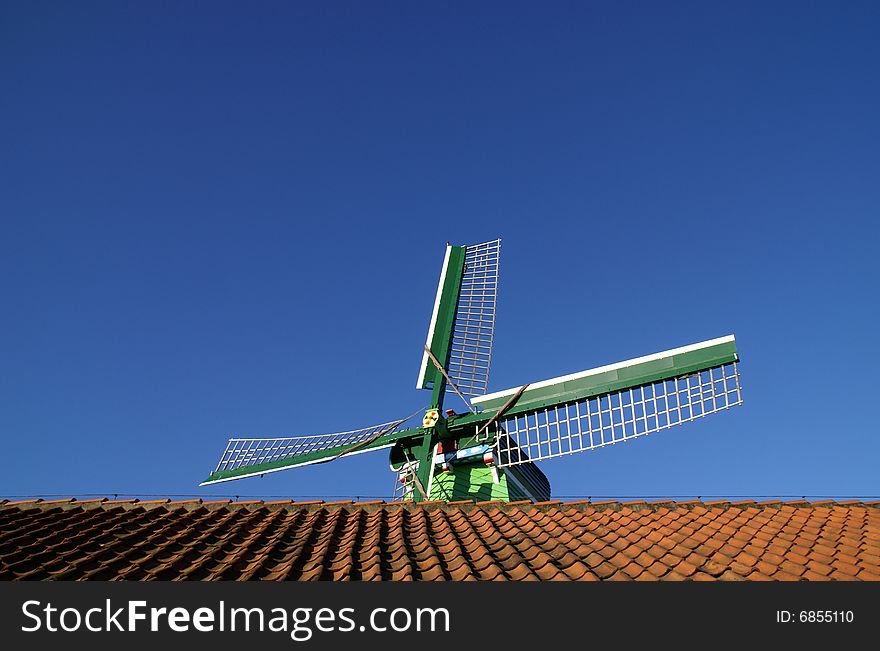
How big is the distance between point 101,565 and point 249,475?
41.3ft

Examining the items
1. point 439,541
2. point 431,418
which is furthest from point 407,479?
point 439,541

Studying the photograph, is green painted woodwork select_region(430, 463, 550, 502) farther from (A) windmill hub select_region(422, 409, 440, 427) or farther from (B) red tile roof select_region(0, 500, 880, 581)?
(B) red tile roof select_region(0, 500, 880, 581)

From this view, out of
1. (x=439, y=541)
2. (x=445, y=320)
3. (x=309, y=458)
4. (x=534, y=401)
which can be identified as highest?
(x=445, y=320)

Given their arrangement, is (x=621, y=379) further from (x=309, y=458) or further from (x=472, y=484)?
(x=309, y=458)

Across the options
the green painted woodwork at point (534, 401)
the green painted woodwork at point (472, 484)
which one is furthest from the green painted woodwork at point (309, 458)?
the green painted woodwork at point (472, 484)

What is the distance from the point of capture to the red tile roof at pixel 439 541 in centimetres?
543

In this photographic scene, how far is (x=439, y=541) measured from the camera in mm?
6551

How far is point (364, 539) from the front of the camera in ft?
21.4

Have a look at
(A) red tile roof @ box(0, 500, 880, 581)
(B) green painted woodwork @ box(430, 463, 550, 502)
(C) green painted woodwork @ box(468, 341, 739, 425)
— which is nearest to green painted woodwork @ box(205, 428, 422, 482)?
(B) green painted woodwork @ box(430, 463, 550, 502)

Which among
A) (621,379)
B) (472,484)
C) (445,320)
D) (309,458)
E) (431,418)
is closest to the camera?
(621,379)

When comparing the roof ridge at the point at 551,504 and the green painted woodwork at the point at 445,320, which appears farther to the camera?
the green painted woodwork at the point at 445,320

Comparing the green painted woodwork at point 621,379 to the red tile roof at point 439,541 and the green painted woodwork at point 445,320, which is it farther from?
the red tile roof at point 439,541
